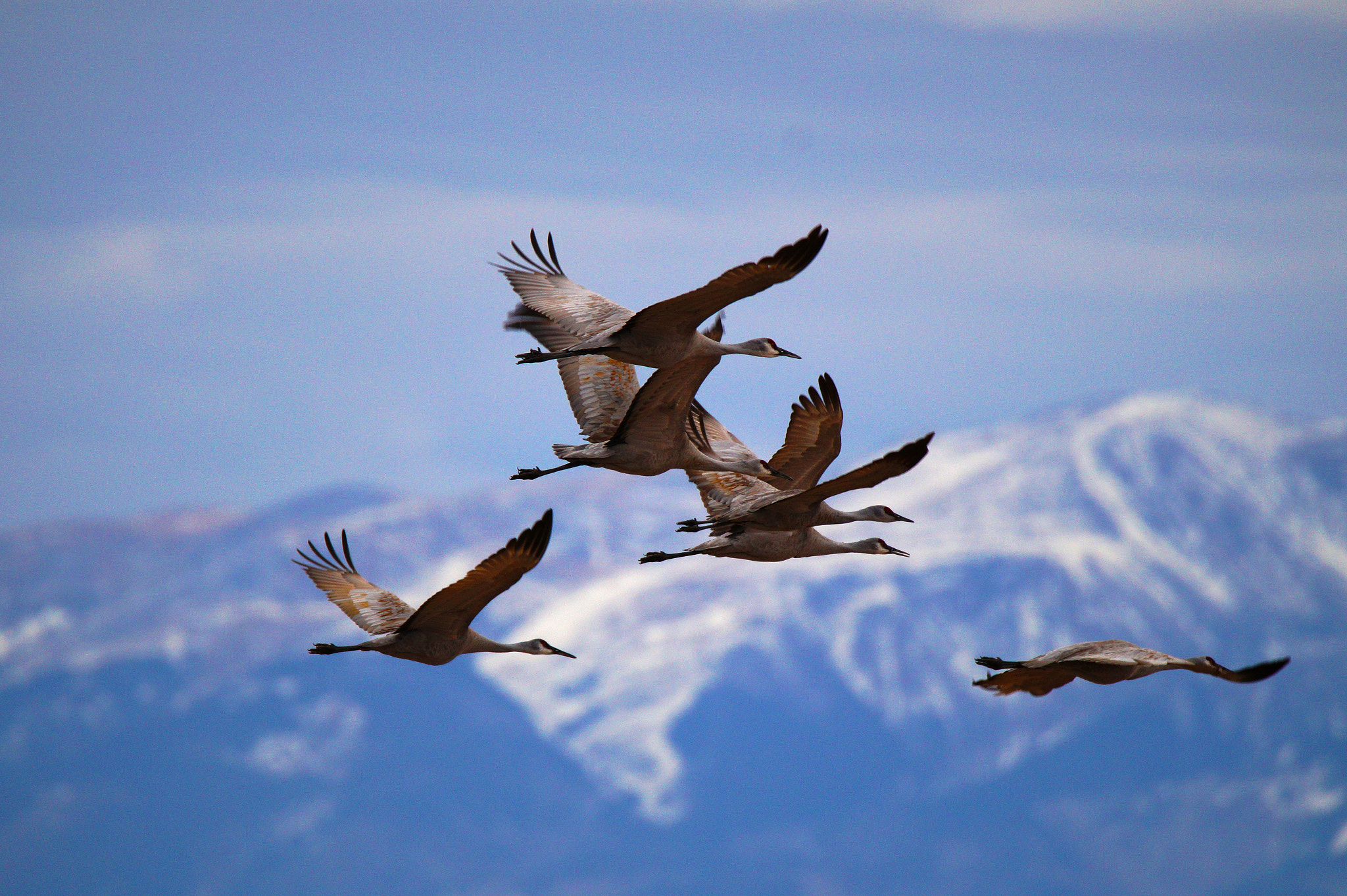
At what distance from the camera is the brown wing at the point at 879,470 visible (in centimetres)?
1311

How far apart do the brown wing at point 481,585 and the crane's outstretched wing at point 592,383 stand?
3.47 m

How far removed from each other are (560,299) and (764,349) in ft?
10.3

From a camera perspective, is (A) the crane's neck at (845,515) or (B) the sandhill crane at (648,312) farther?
(A) the crane's neck at (845,515)

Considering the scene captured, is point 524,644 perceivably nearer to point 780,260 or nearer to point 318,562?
point 318,562

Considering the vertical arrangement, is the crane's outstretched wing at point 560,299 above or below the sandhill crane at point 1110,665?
above

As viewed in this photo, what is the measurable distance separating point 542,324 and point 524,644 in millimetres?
4031

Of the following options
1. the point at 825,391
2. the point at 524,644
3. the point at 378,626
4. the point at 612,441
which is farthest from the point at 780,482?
the point at 378,626

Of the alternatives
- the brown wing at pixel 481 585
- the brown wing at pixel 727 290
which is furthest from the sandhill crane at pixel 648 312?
the brown wing at pixel 481 585

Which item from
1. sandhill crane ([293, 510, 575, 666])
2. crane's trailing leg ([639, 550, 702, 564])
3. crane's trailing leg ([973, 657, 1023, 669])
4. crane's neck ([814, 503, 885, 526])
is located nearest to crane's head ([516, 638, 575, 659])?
sandhill crane ([293, 510, 575, 666])

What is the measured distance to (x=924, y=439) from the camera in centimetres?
1271

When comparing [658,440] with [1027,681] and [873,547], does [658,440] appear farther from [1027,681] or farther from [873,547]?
[1027,681]

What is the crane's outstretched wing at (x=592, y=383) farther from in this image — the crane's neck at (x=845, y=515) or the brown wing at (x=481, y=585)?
the brown wing at (x=481, y=585)

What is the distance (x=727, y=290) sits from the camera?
14258 mm

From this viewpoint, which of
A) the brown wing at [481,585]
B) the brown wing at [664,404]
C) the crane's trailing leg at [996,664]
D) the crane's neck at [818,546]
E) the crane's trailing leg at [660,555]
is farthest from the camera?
the crane's trailing leg at [660,555]
